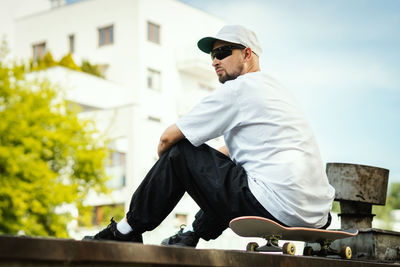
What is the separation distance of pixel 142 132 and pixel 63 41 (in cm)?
853

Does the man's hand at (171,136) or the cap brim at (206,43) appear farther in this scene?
the cap brim at (206,43)

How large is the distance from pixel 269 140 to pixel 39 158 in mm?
18956

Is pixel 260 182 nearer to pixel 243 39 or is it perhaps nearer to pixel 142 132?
pixel 243 39

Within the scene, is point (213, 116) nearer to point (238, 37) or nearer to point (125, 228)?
point (238, 37)

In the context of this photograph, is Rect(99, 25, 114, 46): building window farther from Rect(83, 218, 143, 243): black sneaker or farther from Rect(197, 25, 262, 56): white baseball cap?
Rect(83, 218, 143, 243): black sneaker

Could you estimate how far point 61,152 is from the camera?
2170cm

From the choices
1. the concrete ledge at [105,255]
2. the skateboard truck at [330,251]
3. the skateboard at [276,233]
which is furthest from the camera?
the skateboard truck at [330,251]

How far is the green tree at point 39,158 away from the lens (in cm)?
2031

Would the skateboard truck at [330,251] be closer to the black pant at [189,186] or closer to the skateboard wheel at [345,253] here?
the skateboard wheel at [345,253]

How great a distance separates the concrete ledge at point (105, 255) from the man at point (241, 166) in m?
0.49

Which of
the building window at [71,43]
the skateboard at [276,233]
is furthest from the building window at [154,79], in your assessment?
the skateboard at [276,233]

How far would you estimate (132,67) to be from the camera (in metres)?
29.3

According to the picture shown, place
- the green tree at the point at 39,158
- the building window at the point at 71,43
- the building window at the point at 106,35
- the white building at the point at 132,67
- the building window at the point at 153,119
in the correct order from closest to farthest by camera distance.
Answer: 1. the green tree at the point at 39,158
2. the white building at the point at 132,67
3. the building window at the point at 153,119
4. the building window at the point at 106,35
5. the building window at the point at 71,43

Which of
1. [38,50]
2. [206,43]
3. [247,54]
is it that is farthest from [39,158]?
[247,54]
